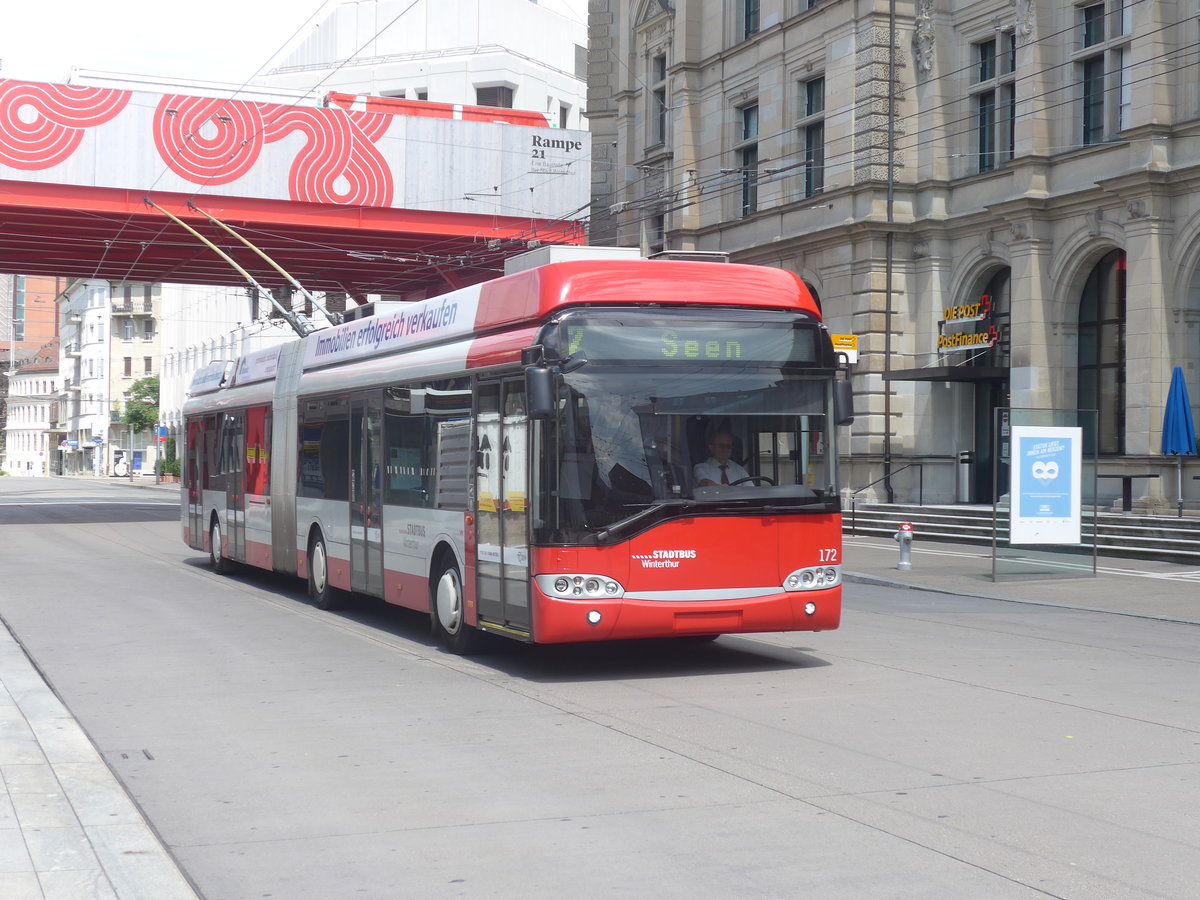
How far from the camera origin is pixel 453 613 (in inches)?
488

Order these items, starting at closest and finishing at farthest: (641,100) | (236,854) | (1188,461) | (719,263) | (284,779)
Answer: (236,854), (284,779), (719,263), (1188,461), (641,100)

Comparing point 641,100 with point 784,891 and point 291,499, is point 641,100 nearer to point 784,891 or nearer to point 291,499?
point 291,499

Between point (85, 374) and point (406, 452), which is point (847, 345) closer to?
point (406, 452)

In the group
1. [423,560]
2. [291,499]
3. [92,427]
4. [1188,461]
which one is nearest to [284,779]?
[423,560]

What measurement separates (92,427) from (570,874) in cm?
13273

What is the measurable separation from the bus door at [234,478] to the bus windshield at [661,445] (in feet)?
33.3

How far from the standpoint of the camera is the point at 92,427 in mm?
130875

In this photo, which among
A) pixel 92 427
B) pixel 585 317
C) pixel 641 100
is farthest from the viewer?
pixel 92 427

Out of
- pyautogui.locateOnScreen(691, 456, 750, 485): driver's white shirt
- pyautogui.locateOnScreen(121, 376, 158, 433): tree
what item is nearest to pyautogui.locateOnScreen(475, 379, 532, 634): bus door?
pyautogui.locateOnScreen(691, 456, 750, 485): driver's white shirt

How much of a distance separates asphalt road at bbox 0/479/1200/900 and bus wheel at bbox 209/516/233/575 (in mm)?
6553

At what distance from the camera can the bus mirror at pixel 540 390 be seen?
10.1 metres

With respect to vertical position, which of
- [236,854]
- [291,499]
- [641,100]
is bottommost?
[236,854]

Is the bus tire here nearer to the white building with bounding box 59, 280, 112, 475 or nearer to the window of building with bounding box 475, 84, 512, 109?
the window of building with bounding box 475, 84, 512, 109

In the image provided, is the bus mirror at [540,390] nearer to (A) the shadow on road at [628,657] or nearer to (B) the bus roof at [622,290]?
(B) the bus roof at [622,290]
